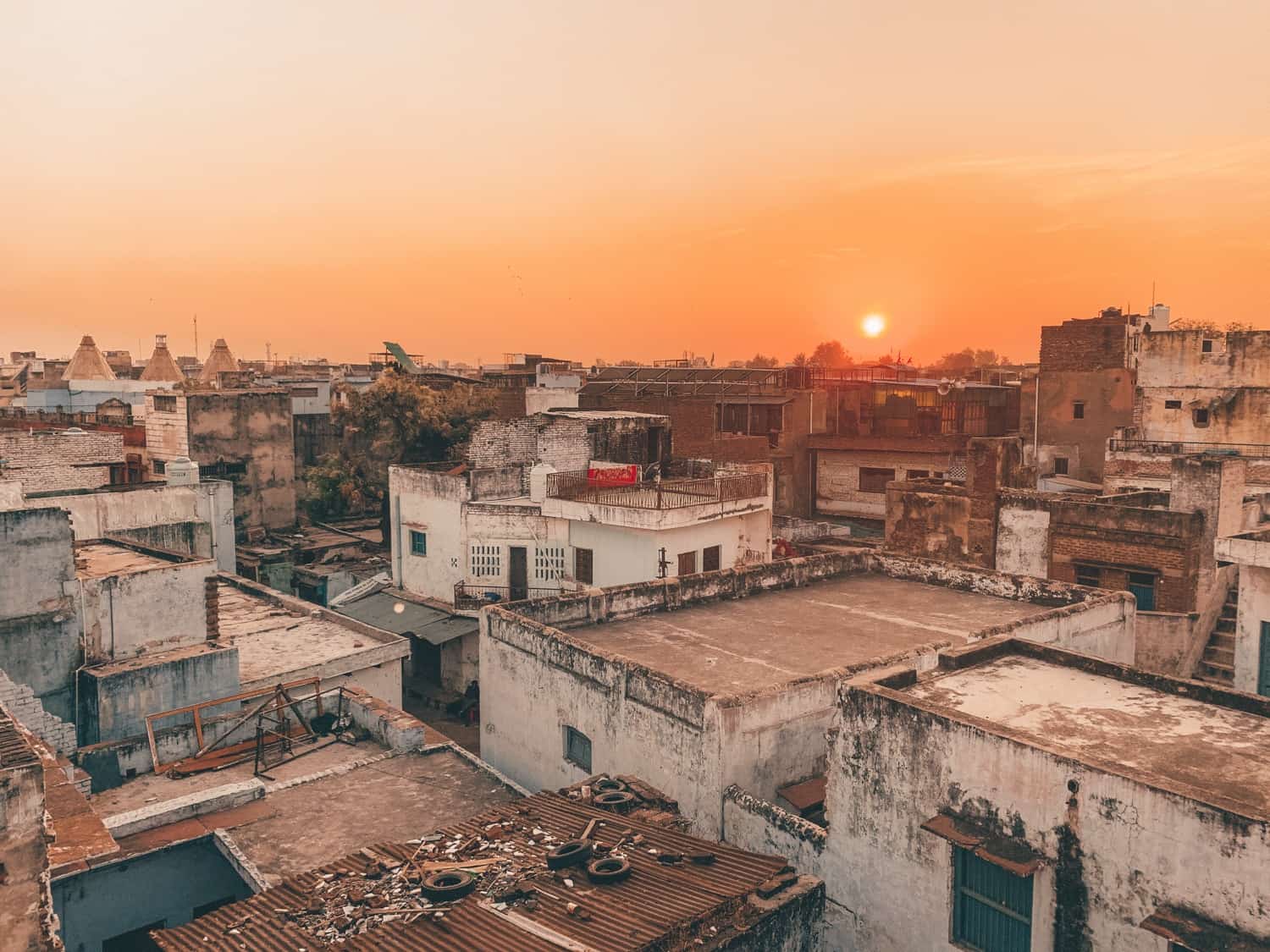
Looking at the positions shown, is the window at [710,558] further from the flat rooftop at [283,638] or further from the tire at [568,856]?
the tire at [568,856]

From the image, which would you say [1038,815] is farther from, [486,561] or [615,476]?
[486,561]

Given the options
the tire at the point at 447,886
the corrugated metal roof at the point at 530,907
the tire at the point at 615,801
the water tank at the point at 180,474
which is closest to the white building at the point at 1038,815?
the corrugated metal roof at the point at 530,907

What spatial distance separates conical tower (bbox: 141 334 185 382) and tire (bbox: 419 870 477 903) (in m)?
67.8

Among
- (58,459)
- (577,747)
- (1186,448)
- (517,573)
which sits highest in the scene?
(1186,448)

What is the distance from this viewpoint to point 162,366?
7094 cm

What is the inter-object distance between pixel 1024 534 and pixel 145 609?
2118 cm

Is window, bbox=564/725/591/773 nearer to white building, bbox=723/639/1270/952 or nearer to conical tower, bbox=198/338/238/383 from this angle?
white building, bbox=723/639/1270/952

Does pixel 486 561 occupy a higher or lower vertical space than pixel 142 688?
higher

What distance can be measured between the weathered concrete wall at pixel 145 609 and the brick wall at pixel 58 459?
13115mm

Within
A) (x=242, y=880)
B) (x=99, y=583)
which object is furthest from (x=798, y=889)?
(x=99, y=583)

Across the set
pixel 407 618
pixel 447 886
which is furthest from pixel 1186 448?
pixel 447 886

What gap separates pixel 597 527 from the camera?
28.0 m

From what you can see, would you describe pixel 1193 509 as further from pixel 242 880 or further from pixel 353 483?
pixel 353 483

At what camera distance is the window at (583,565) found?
28.4 m
